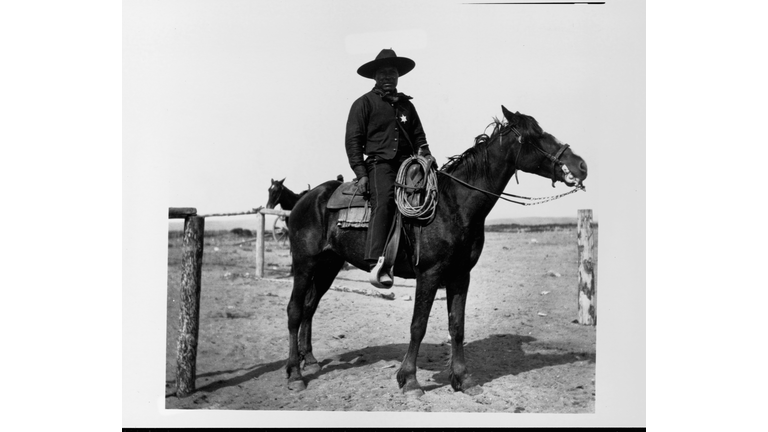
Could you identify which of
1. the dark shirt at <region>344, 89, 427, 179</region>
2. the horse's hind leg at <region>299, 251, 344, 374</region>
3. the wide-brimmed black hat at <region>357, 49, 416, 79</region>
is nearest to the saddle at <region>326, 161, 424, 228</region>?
the dark shirt at <region>344, 89, 427, 179</region>

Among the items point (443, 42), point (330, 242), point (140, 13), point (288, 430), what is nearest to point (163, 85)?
point (140, 13)

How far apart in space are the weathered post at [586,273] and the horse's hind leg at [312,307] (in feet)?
9.84

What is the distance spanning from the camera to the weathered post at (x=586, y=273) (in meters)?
8.27

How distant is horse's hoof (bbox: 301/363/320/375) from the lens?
7559 millimetres

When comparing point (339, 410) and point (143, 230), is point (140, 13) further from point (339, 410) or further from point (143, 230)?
point (339, 410)

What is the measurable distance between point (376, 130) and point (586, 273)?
330 centimetres

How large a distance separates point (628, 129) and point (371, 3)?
3.27 m

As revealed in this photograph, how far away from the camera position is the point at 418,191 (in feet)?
22.6

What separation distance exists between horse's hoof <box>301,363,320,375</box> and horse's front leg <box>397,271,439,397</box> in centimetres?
106

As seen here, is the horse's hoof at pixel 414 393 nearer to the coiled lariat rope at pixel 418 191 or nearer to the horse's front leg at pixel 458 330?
the horse's front leg at pixel 458 330

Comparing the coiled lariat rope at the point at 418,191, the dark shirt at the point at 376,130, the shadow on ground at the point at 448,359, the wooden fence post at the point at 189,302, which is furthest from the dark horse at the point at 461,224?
the wooden fence post at the point at 189,302

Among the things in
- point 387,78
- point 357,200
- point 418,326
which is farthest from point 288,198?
point 418,326

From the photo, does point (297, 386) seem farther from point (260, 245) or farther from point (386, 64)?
point (260, 245)

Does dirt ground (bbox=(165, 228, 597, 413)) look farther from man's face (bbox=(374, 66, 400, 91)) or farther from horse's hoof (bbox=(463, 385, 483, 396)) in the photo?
man's face (bbox=(374, 66, 400, 91))
